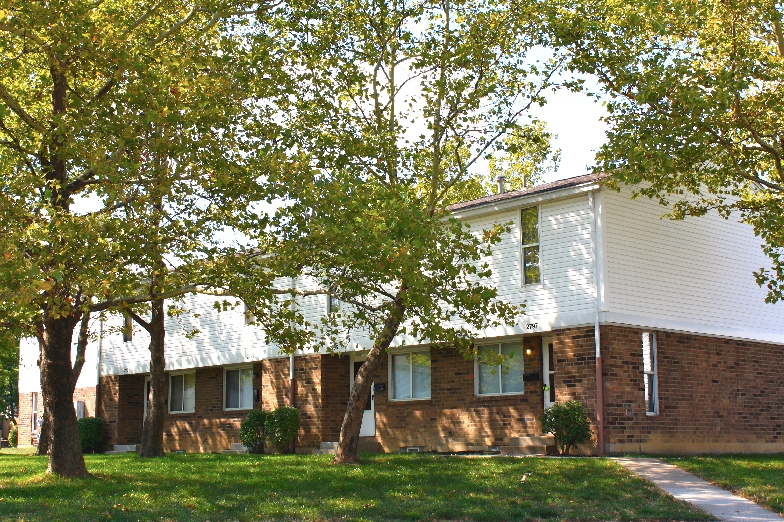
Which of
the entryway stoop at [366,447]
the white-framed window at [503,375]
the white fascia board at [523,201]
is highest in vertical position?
the white fascia board at [523,201]

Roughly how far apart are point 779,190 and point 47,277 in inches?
509

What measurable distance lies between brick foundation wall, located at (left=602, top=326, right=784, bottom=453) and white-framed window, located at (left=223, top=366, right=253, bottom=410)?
41.7 feet

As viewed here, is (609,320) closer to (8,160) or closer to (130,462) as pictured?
(130,462)

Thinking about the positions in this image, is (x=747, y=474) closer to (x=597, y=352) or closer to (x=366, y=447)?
(x=597, y=352)

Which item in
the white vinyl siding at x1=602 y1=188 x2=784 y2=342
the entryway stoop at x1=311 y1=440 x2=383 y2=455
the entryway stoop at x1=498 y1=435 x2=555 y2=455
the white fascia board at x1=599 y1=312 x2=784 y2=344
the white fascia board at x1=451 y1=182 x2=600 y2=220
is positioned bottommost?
the entryway stoop at x1=311 y1=440 x2=383 y2=455

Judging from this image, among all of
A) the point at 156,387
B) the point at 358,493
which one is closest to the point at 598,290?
the point at 358,493

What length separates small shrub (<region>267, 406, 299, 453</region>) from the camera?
24547 mm

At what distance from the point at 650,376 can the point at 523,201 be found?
4.65 metres

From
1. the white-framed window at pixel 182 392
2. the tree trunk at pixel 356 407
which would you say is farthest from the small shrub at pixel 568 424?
the white-framed window at pixel 182 392

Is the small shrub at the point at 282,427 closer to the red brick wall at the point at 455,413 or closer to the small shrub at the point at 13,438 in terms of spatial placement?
the red brick wall at the point at 455,413

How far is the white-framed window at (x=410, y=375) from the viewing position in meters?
23.5

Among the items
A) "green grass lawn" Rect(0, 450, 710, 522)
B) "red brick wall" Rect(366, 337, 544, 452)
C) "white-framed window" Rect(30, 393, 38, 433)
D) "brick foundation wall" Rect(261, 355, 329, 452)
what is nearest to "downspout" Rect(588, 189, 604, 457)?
"green grass lawn" Rect(0, 450, 710, 522)

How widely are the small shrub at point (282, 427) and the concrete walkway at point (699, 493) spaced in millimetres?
10091

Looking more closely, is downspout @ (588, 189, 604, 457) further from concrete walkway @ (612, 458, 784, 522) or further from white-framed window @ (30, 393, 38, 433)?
white-framed window @ (30, 393, 38, 433)
